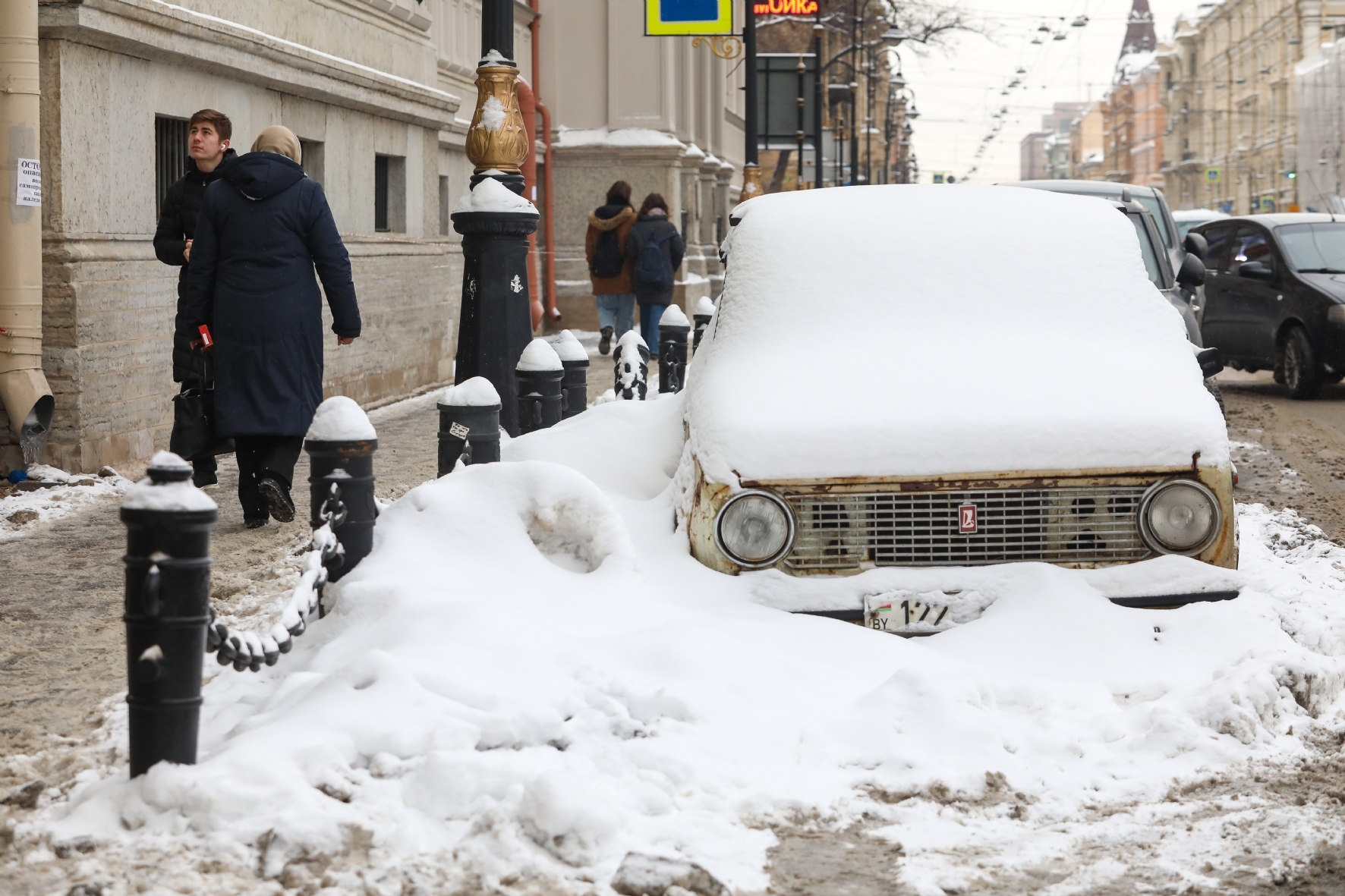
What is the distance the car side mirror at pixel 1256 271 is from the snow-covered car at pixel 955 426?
35.2ft

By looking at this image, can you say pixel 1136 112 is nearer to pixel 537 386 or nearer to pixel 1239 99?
pixel 1239 99

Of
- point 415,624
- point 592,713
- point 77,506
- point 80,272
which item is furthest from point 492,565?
point 80,272

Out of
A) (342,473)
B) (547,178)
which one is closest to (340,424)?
(342,473)

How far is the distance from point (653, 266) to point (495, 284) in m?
9.71

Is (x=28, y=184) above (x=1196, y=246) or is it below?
above

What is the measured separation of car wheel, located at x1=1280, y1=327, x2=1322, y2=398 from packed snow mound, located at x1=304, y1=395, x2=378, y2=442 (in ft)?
40.2

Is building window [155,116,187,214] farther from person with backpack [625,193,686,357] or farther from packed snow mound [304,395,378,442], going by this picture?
person with backpack [625,193,686,357]

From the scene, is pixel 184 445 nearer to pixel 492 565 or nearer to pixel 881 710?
pixel 492 565

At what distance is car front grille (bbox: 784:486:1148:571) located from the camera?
5195 millimetres

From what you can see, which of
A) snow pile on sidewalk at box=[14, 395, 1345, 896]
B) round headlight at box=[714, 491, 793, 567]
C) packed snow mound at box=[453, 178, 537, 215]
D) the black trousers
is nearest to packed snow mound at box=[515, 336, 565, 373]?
packed snow mound at box=[453, 178, 537, 215]

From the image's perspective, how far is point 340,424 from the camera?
5133 mm

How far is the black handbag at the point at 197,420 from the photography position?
26.0 ft

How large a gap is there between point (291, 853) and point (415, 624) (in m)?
1.31

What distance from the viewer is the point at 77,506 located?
8.55 meters
